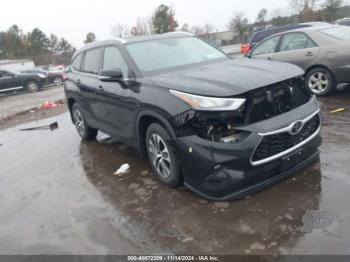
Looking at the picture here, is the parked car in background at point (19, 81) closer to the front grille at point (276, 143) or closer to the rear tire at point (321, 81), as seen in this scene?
the rear tire at point (321, 81)

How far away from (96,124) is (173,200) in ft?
8.39

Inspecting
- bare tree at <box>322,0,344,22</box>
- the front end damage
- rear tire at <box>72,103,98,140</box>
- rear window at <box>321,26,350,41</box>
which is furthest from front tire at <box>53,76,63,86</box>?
bare tree at <box>322,0,344,22</box>

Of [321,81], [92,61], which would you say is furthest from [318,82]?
[92,61]

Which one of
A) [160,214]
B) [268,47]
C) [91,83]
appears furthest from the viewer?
[268,47]

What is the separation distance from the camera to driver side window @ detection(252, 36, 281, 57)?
28.9 ft

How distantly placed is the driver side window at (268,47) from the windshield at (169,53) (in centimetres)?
390

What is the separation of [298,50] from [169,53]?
4.29m

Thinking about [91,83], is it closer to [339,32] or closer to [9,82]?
[339,32]

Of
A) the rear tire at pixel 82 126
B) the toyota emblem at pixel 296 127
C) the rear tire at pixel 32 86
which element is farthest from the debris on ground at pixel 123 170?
the rear tire at pixel 32 86

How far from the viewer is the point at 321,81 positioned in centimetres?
769

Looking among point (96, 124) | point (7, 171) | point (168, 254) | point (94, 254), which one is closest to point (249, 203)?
point (168, 254)

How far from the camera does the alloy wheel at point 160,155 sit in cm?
412

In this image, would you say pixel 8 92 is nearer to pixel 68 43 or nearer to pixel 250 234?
pixel 250 234

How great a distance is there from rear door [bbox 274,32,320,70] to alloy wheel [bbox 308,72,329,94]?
0.29m
